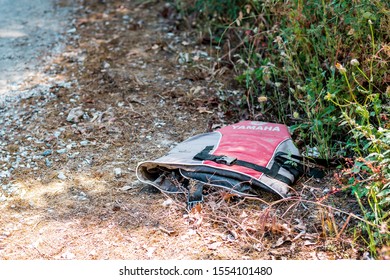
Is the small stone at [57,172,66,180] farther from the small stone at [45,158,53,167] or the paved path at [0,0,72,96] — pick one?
the paved path at [0,0,72,96]

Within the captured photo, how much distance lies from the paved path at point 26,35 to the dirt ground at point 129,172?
162 mm

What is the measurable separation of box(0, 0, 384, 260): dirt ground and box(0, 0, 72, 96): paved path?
162mm

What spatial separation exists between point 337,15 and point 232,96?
109 centimetres

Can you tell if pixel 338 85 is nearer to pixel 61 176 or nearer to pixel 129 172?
pixel 129 172

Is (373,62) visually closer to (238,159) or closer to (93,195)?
(238,159)

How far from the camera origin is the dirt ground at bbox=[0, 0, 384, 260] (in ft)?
9.08

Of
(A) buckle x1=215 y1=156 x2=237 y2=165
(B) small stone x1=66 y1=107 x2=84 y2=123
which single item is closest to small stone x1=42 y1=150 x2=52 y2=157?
(B) small stone x1=66 y1=107 x2=84 y2=123

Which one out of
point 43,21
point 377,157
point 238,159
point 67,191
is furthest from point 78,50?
point 377,157

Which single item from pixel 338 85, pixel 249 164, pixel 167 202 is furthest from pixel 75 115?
pixel 338 85

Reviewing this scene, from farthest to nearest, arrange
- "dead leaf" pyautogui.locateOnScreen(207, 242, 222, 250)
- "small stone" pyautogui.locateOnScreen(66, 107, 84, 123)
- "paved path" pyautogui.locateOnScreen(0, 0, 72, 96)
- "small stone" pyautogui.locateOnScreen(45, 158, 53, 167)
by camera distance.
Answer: "paved path" pyautogui.locateOnScreen(0, 0, 72, 96), "small stone" pyautogui.locateOnScreen(66, 107, 84, 123), "small stone" pyautogui.locateOnScreen(45, 158, 53, 167), "dead leaf" pyautogui.locateOnScreen(207, 242, 222, 250)

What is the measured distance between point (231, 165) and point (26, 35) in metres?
2.76

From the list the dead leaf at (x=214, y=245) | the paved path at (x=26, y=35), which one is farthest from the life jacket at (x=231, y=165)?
the paved path at (x=26, y=35)

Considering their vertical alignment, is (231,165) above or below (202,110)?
above

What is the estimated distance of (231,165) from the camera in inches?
122
